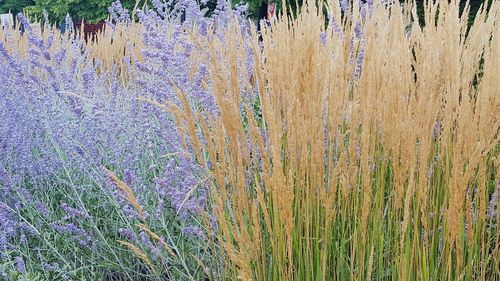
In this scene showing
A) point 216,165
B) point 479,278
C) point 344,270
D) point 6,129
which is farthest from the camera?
point 6,129

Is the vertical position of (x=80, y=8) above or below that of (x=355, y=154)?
below

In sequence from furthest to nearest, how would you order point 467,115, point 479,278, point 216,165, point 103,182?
point 103,182 < point 479,278 < point 216,165 < point 467,115

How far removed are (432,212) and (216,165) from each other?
704 millimetres

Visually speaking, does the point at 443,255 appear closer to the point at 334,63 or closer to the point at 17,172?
the point at 334,63

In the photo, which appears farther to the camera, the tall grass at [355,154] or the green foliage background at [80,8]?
the green foliage background at [80,8]

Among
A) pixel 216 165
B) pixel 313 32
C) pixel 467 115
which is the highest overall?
pixel 313 32

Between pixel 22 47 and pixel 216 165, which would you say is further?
pixel 22 47

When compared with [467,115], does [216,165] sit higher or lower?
lower

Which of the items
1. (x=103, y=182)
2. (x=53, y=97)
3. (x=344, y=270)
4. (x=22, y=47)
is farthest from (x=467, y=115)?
(x=22, y=47)

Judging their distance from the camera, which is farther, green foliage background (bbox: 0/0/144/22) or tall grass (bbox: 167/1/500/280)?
green foliage background (bbox: 0/0/144/22)

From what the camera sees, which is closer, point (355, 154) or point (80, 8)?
point (355, 154)

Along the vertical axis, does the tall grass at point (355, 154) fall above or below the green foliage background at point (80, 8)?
above

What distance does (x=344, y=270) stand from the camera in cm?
179

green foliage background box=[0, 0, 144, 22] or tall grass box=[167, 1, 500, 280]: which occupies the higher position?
tall grass box=[167, 1, 500, 280]
